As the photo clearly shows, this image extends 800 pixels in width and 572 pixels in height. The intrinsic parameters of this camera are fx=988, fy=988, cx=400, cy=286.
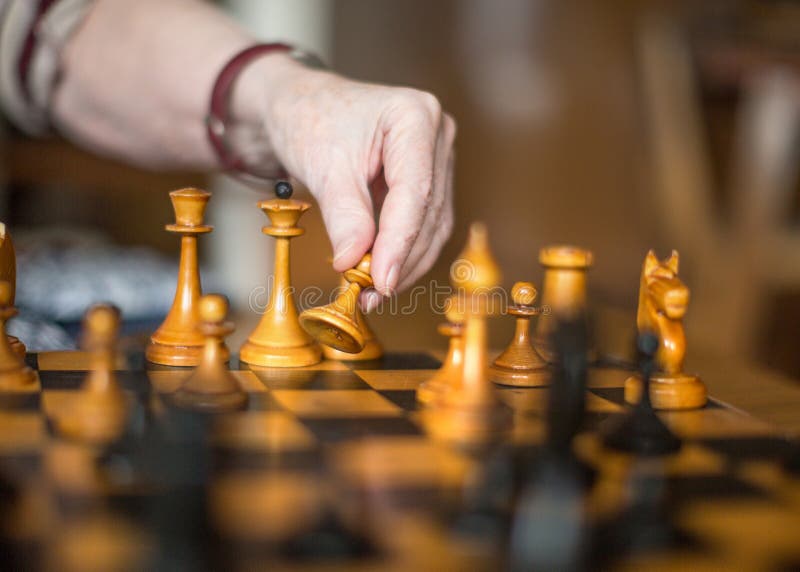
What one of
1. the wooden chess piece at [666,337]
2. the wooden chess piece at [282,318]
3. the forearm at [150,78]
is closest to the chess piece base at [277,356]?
the wooden chess piece at [282,318]

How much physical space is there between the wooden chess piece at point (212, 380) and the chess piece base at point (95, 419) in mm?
127

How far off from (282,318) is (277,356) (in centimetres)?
6

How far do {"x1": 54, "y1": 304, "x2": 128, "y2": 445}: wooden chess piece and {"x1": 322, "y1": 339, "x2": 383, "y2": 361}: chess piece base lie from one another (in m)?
0.46

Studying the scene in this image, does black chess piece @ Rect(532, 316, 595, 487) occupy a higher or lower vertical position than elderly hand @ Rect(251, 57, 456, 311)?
lower

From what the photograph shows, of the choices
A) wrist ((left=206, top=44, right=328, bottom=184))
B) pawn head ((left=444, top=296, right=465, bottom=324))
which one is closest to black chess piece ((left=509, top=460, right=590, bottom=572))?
pawn head ((left=444, top=296, right=465, bottom=324))

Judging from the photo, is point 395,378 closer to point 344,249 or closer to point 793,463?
point 344,249

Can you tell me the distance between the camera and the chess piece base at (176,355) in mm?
1319

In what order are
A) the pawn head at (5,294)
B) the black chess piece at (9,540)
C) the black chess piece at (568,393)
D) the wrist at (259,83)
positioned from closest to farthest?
the black chess piece at (9,540)
the black chess piece at (568,393)
the pawn head at (5,294)
the wrist at (259,83)

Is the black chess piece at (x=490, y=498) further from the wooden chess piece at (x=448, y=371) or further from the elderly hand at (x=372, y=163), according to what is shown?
the elderly hand at (x=372, y=163)

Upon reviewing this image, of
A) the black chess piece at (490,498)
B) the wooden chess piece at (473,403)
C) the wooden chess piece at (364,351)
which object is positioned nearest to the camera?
the black chess piece at (490,498)

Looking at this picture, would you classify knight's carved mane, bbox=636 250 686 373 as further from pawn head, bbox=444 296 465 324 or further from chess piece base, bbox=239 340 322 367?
chess piece base, bbox=239 340 322 367

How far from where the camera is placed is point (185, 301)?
1.37 m

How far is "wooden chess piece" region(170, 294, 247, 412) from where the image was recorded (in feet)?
3.62

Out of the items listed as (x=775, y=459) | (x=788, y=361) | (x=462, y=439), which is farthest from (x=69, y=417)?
(x=788, y=361)
